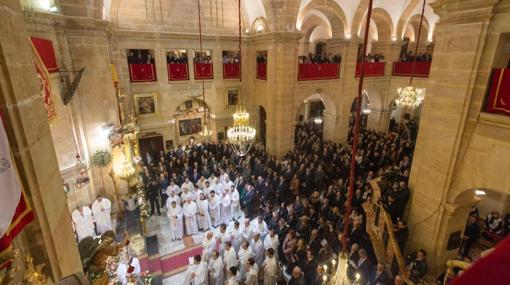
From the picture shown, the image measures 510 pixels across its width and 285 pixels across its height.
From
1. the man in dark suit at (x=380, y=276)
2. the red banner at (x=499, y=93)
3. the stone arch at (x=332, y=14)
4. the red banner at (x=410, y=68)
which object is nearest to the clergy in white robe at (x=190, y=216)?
the man in dark suit at (x=380, y=276)

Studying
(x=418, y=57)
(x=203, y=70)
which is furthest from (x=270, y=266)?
(x=418, y=57)

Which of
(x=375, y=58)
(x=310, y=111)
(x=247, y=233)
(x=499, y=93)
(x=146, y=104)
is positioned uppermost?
(x=375, y=58)

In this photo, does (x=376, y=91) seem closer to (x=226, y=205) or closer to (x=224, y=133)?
(x=224, y=133)

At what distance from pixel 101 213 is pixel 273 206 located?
5922 millimetres

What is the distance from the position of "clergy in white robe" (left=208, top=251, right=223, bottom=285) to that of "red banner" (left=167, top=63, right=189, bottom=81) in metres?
10.8

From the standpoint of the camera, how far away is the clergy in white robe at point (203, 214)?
32.2 ft

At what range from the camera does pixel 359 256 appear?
22.5ft

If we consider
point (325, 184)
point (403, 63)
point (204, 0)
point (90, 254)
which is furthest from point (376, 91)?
point (90, 254)

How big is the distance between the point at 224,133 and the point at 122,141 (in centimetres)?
814

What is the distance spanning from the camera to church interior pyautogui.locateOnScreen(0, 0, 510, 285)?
284 cm

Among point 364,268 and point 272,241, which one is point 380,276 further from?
point 272,241

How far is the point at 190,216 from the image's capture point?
381 inches

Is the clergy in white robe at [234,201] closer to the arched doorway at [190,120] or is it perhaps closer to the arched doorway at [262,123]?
the arched doorway at [190,120]

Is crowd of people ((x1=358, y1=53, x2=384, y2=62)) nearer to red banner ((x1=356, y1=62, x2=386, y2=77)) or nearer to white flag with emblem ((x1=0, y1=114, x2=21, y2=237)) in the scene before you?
red banner ((x1=356, y1=62, x2=386, y2=77))
